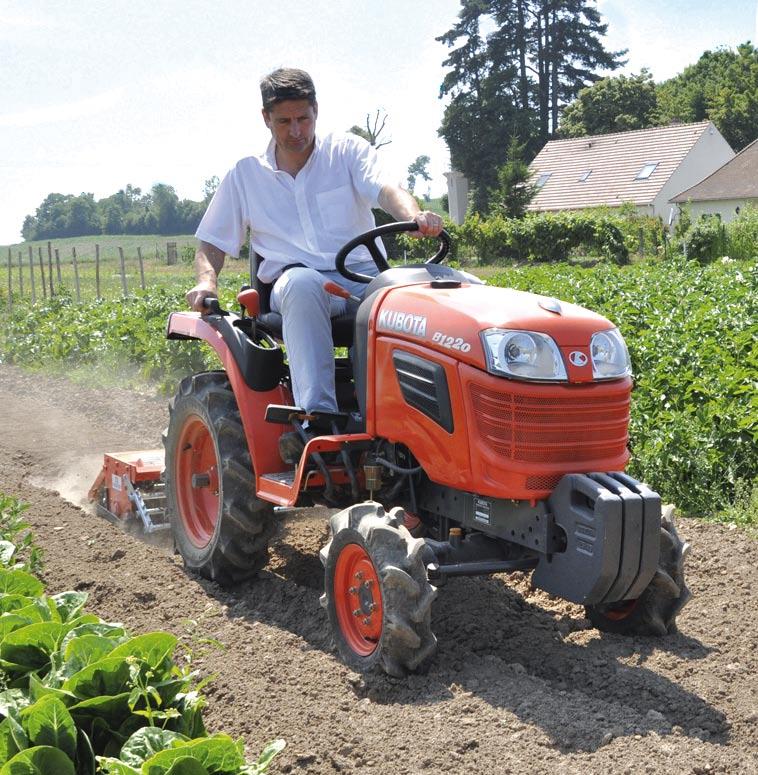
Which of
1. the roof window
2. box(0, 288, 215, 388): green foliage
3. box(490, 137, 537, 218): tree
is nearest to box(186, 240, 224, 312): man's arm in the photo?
box(0, 288, 215, 388): green foliage

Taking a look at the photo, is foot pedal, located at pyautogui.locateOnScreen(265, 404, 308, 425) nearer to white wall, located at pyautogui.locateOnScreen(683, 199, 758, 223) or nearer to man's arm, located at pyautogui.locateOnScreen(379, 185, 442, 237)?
man's arm, located at pyautogui.locateOnScreen(379, 185, 442, 237)

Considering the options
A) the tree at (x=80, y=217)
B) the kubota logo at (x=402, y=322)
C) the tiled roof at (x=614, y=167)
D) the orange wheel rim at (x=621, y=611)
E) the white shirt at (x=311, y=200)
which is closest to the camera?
the kubota logo at (x=402, y=322)

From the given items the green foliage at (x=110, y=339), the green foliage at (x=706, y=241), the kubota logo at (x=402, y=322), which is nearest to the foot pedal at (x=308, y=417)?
the kubota logo at (x=402, y=322)

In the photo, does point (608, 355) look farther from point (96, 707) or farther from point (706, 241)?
point (706, 241)

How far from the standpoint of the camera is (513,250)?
124 ft

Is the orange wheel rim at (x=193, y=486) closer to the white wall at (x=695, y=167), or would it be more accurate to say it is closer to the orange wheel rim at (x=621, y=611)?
the orange wheel rim at (x=621, y=611)

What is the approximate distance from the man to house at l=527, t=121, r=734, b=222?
41143 millimetres

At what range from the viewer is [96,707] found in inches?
115

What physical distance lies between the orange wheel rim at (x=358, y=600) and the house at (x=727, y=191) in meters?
41.0

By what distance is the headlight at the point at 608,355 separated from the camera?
3779mm

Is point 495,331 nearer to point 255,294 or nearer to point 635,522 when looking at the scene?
point 635,522

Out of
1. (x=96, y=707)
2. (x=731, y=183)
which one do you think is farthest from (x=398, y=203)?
(x=731, y=183)

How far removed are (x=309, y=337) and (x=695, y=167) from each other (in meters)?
45.8

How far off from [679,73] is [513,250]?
35431mm
